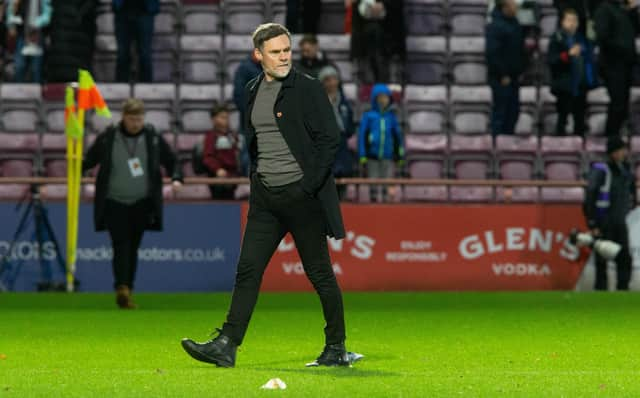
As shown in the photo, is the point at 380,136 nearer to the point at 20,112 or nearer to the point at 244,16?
the point at 244,16

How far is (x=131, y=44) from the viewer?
2152cm

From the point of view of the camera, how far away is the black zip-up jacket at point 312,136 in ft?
27.8

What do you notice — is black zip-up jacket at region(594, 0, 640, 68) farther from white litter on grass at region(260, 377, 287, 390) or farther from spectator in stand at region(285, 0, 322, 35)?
white litter on grass at region(260, 377, 287, 390)

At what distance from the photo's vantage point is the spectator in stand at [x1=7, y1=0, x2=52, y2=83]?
2072 centimetres

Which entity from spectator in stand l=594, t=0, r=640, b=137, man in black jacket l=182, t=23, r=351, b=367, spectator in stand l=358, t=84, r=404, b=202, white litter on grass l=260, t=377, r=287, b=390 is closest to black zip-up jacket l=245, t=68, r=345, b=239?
man in black jacket l=182, t=23, r=351, b=367

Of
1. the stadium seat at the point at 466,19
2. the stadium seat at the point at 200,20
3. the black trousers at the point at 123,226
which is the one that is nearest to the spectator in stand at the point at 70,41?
the stadium seat at the point at 200,20

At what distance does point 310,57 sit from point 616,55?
487 centimetres

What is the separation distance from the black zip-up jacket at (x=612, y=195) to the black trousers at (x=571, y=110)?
2.93 meters

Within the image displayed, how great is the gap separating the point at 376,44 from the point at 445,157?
1930 mm

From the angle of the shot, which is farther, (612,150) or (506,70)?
(506,70)

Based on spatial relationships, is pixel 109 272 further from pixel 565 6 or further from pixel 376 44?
pixel 565 6

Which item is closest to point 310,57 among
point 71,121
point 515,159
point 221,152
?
point 221,152

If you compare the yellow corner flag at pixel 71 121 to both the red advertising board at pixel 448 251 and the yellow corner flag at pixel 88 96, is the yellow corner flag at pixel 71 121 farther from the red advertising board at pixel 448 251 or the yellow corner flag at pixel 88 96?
the red advertising board at pixel 448 251

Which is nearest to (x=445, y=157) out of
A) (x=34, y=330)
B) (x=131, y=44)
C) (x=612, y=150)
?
(x=612, y=150)
